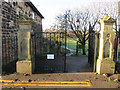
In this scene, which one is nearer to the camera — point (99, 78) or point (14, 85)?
point (14, 85)

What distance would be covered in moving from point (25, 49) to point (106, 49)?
397 centimetres

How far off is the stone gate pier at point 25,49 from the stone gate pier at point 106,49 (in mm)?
3466

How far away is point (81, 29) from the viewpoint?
13.1 metres

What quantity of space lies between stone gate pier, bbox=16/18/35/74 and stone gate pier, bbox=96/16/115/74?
3.47 metres

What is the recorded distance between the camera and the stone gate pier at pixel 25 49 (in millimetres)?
4605

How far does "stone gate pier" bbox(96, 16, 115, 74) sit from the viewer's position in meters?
4.44

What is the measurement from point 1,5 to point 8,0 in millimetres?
1126

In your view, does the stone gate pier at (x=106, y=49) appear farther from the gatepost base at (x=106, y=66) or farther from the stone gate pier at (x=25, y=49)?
the stone gate pier at (x=25, y=49)

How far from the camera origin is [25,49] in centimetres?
468

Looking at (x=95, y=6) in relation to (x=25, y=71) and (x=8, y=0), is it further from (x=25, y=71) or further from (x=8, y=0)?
(x=25, y=71)

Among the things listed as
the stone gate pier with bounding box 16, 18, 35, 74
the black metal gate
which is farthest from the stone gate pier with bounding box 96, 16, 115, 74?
the stone gate pier with bounding box 16, 18, 35, 74

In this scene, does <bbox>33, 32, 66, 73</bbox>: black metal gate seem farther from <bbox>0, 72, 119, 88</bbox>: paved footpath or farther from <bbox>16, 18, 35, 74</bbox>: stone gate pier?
<bbox>0, 72, 119, 88</bbox>: paved footpath

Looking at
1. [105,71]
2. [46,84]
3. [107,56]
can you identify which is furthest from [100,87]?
[46,84]

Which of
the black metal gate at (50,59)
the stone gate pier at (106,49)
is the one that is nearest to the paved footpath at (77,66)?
the black metal gate at (50,59)
